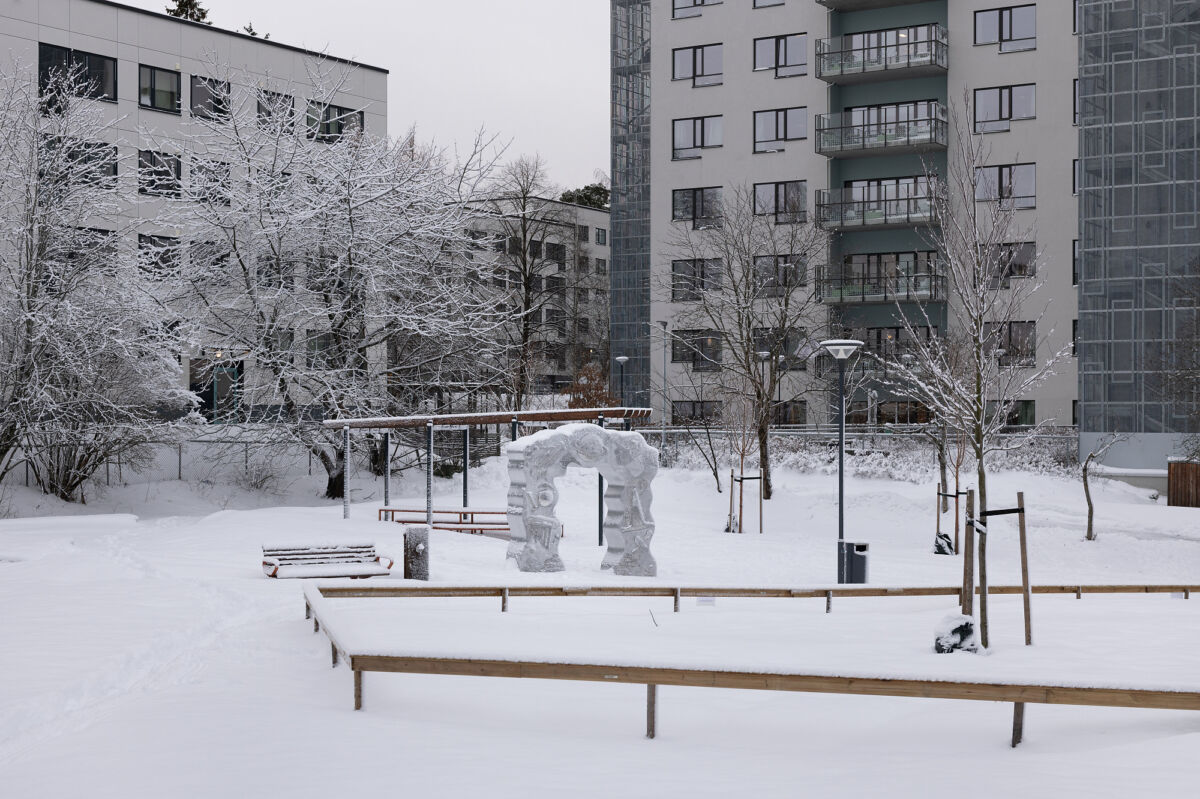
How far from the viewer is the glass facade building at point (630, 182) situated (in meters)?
65.1

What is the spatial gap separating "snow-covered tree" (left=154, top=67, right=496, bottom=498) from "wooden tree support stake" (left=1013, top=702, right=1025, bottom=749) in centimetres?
2305

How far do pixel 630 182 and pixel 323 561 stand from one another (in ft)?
178

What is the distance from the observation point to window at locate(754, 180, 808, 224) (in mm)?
49844

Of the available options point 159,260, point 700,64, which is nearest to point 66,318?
point 159,260

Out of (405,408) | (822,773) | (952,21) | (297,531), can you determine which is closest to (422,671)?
(822,773)

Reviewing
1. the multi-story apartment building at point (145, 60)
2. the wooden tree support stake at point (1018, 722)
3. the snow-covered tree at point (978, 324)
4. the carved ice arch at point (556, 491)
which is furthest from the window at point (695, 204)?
the wooden tree support stake at point (1018, 722)

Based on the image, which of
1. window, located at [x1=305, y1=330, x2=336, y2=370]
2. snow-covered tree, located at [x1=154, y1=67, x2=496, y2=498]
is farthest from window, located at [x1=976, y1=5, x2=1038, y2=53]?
window, located at [x1=305, y1=330, x2=336, y2=370]

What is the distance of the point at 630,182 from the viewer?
2717 inches

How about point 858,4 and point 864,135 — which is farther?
point 858,4

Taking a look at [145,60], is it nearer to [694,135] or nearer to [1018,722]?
[694,135]

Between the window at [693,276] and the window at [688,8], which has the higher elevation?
the window at [688,8]

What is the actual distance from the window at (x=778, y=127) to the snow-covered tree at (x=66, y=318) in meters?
Answer: 30.2

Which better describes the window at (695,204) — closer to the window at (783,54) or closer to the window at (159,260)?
the window at (783,54)

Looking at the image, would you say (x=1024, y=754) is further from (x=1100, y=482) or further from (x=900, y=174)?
(x=900, y=174)
